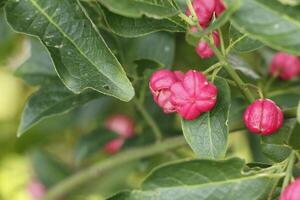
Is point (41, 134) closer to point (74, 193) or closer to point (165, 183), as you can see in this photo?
point (74, 193)

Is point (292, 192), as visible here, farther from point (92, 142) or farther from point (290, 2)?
point (92, 142)

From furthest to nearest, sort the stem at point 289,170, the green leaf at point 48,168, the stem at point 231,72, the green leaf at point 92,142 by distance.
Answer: the green leaf at point 48,168 < the green leaf at point 92,142 < the stem at point 231,72 < the stem at point 289,170

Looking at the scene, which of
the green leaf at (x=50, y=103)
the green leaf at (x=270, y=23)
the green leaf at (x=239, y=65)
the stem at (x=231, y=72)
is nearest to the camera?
the green leaf at (x=270, y=23)

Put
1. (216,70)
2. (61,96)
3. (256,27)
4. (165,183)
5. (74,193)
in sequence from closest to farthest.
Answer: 1. (256,27)
2. (165,183)
3. (216,70)
4. (61,96)
5. (74,193)

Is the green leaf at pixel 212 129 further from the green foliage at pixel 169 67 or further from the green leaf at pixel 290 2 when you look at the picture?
the green leaf at pixel 290 2

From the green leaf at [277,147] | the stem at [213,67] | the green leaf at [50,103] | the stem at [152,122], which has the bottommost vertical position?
the stem at [152,122]

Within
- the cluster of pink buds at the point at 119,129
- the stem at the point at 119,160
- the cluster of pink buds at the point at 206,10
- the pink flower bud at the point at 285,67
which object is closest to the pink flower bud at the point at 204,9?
the cluster of pink buds at the point at 206,10

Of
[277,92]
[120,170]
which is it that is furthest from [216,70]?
[120,170]

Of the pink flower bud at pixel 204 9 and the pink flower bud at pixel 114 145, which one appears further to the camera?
the pink flower bud at pixel 114 145
